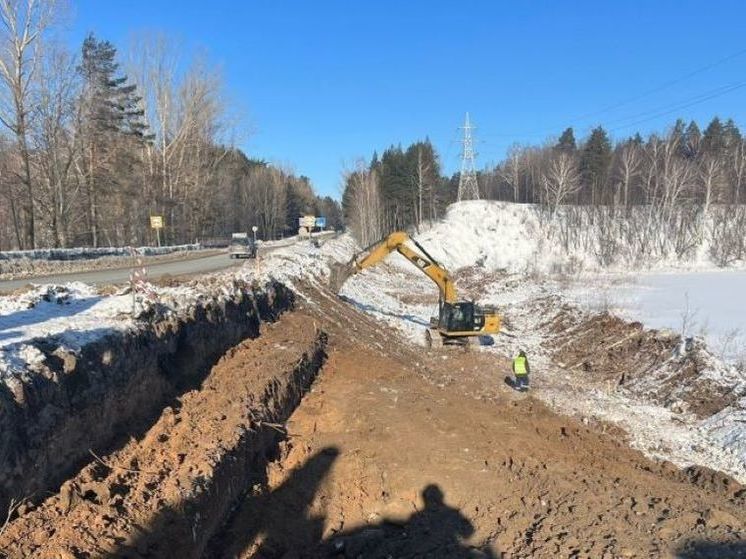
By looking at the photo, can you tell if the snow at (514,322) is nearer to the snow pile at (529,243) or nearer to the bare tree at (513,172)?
the snow pile at (529,243)

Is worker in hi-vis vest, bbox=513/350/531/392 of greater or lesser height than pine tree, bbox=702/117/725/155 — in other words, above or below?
below

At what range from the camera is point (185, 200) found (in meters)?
57.0

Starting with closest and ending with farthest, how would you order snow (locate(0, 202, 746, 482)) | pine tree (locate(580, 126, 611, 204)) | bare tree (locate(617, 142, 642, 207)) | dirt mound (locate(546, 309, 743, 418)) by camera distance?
snow (locate(0, 202, 746, 482)) < dirt mound (locate(546, 309, 743, 418)) < bare tree (locate(617, 142, 642, 207)) < pine tree (locate(580, 126, 611, 204))

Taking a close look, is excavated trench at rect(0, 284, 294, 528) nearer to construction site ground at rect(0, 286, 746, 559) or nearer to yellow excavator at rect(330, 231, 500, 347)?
construction site ground at rect(0, 286, 746, 559)

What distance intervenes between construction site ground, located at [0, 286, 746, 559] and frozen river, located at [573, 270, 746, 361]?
772 cm

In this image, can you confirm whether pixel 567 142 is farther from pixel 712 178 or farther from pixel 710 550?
pixel 710 550

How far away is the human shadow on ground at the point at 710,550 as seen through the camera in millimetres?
6688

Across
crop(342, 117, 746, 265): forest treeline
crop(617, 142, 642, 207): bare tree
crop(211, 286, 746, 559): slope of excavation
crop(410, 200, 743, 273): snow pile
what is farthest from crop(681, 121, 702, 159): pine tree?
crop(211, 286, 746, 559): slope of excavation

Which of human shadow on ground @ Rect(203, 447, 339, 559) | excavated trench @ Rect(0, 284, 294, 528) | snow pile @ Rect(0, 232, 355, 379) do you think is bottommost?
human shadow on ground @ Rect(203, 447, 339, 559)

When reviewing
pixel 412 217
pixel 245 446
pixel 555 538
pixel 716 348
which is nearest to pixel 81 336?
pixel 245 446

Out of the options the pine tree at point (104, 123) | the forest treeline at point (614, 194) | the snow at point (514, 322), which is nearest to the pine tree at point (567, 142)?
the forest treeline at point (614, 194)

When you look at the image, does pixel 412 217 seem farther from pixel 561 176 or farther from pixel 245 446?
pixel 245 446

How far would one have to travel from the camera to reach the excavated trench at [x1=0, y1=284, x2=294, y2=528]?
6043mm

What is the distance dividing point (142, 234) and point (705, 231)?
5743 cm
